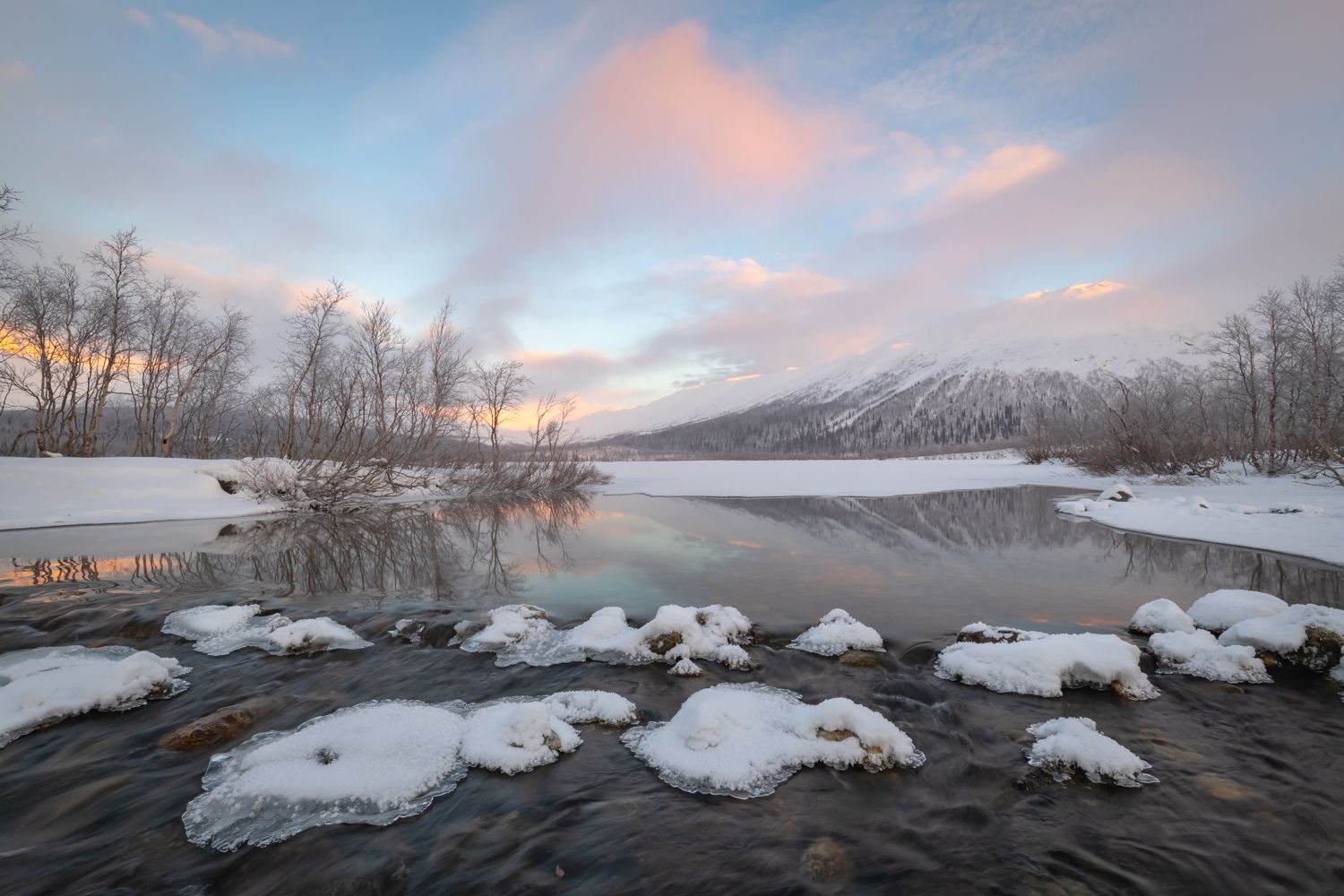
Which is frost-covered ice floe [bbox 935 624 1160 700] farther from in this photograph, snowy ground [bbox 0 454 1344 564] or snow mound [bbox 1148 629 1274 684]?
snowy ground [bbox 0 454 1344 564]

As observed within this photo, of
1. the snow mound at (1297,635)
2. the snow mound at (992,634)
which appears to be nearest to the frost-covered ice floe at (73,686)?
the snow mound at (992,634)

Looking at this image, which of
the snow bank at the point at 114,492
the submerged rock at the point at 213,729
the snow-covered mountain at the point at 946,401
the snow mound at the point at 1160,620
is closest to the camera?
the submerged rock at the point at 213,729

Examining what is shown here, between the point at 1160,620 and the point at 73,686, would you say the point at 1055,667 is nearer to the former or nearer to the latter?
the point at 1160,620

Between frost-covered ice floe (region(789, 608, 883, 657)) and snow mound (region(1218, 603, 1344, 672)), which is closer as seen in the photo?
snow mound (region(1218, 603, 1344, 672))

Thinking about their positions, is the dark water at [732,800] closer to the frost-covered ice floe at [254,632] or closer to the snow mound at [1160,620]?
the frost-covered ice floe at [254,632]

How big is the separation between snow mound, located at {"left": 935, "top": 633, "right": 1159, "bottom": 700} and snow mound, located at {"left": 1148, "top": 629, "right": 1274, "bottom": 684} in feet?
1.86

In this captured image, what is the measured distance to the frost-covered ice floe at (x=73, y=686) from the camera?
13.4ft

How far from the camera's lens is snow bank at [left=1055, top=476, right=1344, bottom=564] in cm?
1045

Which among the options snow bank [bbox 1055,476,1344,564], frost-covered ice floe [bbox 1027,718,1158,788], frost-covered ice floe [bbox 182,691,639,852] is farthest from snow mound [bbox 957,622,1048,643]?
snow bank [bbox 1055,476,1344,564]

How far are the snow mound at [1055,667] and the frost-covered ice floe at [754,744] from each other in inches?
Result: 58.8

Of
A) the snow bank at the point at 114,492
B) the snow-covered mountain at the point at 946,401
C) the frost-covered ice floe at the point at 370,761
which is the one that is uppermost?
the snow-covered mountain at the point at 946,401

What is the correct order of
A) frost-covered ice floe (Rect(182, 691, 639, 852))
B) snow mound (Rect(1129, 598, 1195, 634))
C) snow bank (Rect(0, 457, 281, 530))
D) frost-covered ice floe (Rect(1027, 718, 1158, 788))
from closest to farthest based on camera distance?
1. frost-covered ice floe (Rect(182, 691, 639, 852))
2. frost-covered ice floe (Rect(1027, 718, 1158, 788))
3. snow mound (Rect(1129, 598, 1195, 634))
4. snow bank (Rect(0, 457, 281, 530))

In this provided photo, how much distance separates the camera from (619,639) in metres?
5.79

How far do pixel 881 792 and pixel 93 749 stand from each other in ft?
17.7
